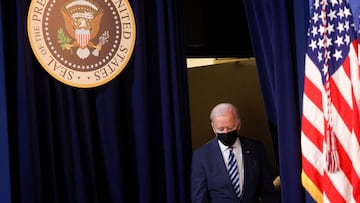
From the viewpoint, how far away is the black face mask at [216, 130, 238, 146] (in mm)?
2633

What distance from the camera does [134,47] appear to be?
2.80 meters

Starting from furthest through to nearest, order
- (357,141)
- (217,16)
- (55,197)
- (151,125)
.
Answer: (217,16) < (151,125) < (55,197) < (357,141)

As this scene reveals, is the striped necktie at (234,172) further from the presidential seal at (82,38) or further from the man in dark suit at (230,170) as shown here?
the presidential seal at (82,38)

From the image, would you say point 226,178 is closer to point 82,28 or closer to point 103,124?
point 103,124

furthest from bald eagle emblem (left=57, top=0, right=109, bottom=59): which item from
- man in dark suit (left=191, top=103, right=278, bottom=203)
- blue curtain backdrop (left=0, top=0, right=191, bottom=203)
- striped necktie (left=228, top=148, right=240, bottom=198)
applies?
striped necktie (left=228, top=148, right=240, bottom=198)

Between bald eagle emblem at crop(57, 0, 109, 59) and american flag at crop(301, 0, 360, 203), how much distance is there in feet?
3.42

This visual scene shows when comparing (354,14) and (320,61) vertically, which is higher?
(354,14)

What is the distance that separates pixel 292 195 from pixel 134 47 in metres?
1.09

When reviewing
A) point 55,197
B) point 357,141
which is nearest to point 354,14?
point 357,141

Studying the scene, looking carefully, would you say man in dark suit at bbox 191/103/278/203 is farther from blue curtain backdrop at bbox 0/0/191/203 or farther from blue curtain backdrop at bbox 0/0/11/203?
blue curtain backdrop at bbox 0/0/11/203

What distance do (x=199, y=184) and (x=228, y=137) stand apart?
0.89ft

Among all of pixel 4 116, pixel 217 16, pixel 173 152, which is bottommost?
pixel 173 152

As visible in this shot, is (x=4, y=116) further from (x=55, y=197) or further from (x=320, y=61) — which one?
(x=320, y=61)

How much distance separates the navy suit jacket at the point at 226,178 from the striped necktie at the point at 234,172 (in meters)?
0.02
